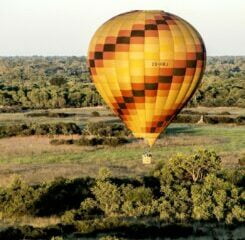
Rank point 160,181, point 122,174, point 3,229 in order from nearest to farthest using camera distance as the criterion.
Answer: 1. point 3,229
2. point 160,181
3. point 122,174

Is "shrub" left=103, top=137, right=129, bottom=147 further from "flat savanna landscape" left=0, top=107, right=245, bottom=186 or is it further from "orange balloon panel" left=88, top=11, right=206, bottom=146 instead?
"orange balloon panel" left=88, top=11, right=206, bottom=146

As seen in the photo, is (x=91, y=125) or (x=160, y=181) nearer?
(x=160, y=181)

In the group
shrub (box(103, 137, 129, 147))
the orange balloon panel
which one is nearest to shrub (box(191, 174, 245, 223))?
the orange balloon panel

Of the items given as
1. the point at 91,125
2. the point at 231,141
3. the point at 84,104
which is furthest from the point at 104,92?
the point at 84,104

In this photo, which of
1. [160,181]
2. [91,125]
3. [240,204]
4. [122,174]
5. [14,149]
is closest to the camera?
[240,204]

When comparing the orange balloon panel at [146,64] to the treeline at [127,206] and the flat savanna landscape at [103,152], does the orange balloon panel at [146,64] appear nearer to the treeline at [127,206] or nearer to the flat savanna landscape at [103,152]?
the treeline at [127,206]

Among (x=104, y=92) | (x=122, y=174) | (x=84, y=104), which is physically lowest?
(x=84, y=104)

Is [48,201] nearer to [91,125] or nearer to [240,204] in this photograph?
[240,204]
